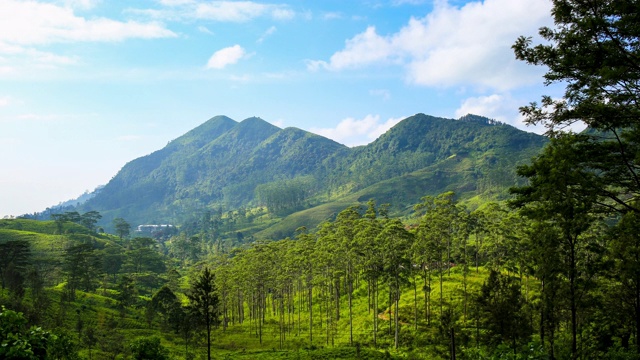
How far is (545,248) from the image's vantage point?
24.6m

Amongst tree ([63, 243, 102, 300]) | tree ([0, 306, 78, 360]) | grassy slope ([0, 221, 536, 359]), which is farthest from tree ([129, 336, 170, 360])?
tree ([63, 243, 102, 300])

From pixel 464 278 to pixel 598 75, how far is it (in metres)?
51.1

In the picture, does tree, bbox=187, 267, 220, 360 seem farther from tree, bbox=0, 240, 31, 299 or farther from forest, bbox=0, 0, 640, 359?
tree, bbox=0, 240, 31, 299

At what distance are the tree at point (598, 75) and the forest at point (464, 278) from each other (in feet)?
0.25

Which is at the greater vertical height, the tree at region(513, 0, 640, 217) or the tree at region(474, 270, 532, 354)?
the tree at region(513, 0, 640, 217)

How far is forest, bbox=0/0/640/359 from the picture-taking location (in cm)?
1894

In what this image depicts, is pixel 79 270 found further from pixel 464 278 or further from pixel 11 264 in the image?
pixel 464 278

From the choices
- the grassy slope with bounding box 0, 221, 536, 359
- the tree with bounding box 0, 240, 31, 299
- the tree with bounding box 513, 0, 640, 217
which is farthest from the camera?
the tree with bounding box 0, 240, 31, 299

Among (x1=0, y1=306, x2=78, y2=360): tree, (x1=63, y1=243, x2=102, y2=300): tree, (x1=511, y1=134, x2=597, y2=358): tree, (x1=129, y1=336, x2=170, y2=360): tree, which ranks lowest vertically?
(x1=63, y1=243, x2=102, y2=300): tree

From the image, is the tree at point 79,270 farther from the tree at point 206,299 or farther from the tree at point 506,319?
the tree at point 506,319

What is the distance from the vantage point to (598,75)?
18812mm

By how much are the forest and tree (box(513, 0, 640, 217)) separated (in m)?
0.08

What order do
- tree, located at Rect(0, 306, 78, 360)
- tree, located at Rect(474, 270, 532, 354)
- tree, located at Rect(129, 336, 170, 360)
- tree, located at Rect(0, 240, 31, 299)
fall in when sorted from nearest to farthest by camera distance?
tree, located at Rect(0, 306, 78, 360), tree, located at Rect(129, 336, 170, 360), tree, located at Rect(474, 270, 532, 354), tree, located at Rect(0, 240, 31, 299)

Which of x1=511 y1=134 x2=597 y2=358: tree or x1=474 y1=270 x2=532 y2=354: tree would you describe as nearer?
x1=511 y1=134 x2=597 y2=358: tree
